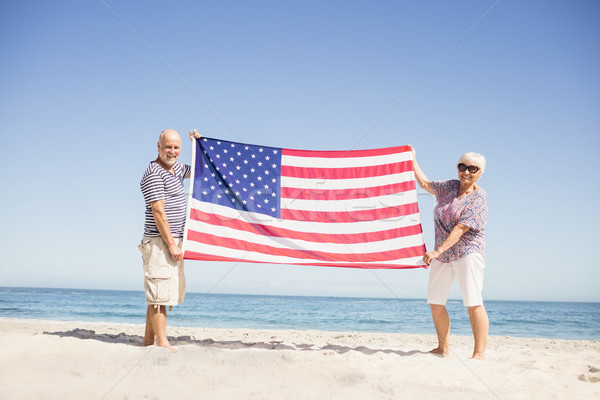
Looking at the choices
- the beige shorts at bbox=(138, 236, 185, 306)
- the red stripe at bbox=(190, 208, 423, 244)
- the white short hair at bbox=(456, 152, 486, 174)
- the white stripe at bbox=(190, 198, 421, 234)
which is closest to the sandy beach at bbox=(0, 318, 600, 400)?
the beige shorts at bbox=(138, 236, 185, 306)

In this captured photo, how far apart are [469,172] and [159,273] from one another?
307cm

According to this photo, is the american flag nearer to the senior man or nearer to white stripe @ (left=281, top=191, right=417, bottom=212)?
white stripe @ (left=281, top=191, right=417, bottom=212)

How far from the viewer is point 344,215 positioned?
479 cm

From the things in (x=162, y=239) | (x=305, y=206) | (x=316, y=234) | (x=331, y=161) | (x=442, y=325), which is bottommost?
(x=442, y=325)

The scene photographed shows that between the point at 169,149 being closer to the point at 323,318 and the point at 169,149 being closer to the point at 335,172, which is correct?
the point at 335,172

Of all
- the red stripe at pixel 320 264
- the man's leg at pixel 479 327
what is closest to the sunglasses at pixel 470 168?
the red stripe at pixel 320 264

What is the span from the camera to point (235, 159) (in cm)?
479

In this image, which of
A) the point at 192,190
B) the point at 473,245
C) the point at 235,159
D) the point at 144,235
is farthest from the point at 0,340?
the point at 473,245

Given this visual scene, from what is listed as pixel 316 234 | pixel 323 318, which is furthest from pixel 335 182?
pixel 323 318

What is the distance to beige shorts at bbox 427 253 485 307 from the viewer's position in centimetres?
390

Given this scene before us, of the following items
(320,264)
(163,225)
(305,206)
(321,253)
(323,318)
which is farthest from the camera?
(323,318)

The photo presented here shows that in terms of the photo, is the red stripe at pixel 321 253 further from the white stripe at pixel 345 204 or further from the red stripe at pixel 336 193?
the red stripe at pixel 336 193

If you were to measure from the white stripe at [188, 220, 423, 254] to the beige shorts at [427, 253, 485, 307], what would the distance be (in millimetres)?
394

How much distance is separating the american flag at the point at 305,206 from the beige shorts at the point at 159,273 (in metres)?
0.42
